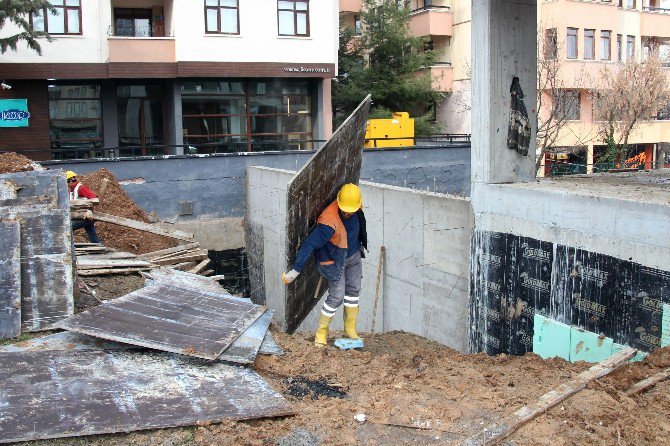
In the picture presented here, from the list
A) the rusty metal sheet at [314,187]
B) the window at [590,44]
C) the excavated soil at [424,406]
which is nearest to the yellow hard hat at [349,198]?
the rusty metal sheet at [314,187]

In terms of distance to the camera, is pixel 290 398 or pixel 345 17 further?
pixel 345 17

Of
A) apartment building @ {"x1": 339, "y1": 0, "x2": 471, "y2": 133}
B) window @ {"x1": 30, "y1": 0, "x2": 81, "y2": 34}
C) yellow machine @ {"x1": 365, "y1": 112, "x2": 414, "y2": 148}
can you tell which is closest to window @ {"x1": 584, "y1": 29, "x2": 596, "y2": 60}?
apartment building @ {"x1": 339, "y1": 0, "x2": 471, "y2": 133}

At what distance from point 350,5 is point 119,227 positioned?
70.5 ft

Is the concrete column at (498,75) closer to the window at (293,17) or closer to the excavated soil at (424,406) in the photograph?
the excavated soil at (424,406)

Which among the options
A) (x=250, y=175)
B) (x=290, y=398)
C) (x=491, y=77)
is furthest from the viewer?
(x=250, y=175)

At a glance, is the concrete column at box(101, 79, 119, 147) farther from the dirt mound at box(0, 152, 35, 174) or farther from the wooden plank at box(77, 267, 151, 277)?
the wooden plank at box(77, 267, 151, 277)

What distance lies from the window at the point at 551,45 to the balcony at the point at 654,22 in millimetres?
10315

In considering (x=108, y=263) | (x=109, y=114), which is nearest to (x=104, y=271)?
(x=108, y=263)

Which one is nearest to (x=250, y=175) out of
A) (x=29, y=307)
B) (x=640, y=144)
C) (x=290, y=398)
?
(x=29, y=307)

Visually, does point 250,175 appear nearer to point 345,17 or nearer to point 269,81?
point 269,81

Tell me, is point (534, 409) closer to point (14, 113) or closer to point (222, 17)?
point (222, 17)

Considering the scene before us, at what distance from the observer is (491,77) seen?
9.80 meters

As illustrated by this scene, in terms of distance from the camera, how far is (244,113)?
88.9ft

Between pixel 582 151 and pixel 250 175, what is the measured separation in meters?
20.4
